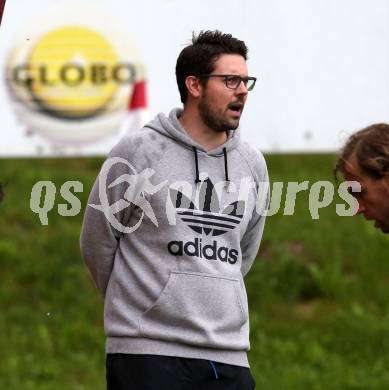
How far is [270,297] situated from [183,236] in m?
4.70

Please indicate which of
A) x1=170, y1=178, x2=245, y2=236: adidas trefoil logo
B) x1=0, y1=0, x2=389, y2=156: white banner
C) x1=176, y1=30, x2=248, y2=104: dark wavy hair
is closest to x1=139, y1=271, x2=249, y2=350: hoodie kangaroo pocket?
x1=170, y1=178, x2=245, y2=236: adidas trefoil logo

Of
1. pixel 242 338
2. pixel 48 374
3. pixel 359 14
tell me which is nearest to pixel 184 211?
pixel 242 338

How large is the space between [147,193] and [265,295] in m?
4.68

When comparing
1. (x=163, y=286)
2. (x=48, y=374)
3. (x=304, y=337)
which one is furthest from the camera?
(x=304, y=337)

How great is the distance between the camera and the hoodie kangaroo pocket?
15.4 feet

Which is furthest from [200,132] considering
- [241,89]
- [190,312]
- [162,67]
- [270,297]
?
[270,297]

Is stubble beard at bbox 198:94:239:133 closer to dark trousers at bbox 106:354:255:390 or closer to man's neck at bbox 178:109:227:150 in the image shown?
man's neck at bbox 178:109:227:150

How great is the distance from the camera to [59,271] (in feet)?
31.0

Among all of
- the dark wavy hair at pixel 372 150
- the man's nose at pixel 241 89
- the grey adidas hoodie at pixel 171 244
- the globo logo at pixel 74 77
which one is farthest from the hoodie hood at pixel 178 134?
the globo logo at pixel 74 77

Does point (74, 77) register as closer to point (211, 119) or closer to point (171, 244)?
point (211, 119)

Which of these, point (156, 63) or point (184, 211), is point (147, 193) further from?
point (156, 63)

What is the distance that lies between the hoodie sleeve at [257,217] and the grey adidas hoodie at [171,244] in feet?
0.27

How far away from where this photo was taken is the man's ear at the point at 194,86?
4906 mm

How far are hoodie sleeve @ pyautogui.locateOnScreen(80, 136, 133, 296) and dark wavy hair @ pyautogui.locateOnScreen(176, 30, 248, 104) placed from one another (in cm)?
39
